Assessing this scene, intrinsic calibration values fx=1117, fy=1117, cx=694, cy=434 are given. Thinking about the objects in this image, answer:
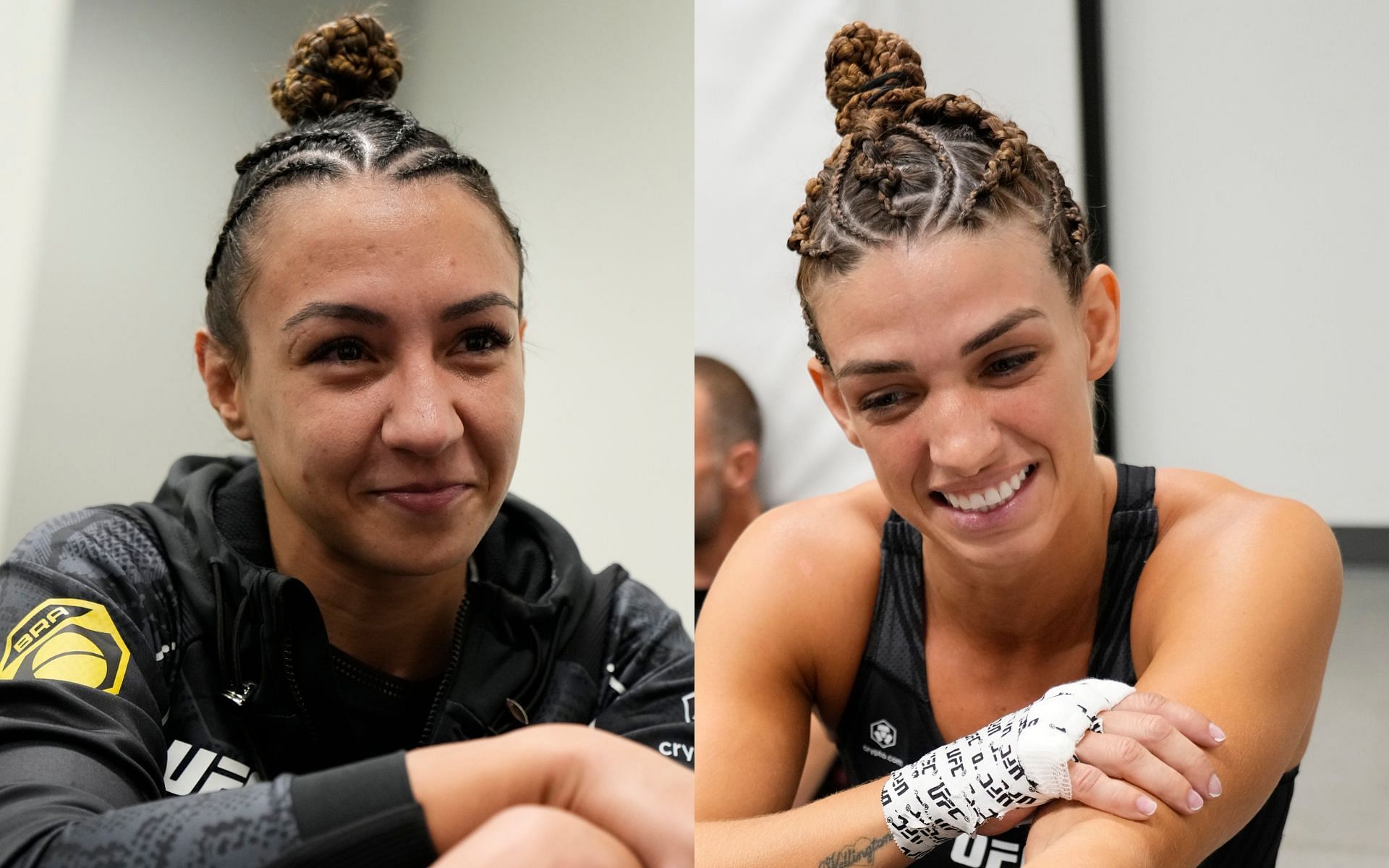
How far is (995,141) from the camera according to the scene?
0.65 m

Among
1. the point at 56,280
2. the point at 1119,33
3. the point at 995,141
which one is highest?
the point at 1119,33

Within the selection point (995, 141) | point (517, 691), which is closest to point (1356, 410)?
point (995, 141)

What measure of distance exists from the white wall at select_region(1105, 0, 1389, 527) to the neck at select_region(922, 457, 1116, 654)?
0.63 feet

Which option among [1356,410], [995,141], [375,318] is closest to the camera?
[375,318]

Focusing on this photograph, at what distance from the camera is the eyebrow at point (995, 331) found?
604mm

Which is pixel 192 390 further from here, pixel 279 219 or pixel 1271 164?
pixel 1271 164

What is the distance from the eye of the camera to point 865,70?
68 cm

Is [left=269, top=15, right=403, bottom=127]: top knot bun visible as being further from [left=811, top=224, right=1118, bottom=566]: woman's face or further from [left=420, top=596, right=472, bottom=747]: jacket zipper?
[left=811, top=224, right=1118, bottom=566]: woman's face

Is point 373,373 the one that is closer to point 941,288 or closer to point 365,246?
point 365,246

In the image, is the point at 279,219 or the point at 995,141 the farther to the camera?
the point at 995,141

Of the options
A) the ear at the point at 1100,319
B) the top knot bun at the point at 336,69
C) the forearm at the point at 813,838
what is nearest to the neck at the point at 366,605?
the top knot bun at the point at 336,69

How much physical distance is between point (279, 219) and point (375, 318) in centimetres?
4

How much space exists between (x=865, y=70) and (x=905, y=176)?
3.4 inches

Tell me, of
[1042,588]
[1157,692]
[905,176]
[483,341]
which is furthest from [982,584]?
[483,341]
